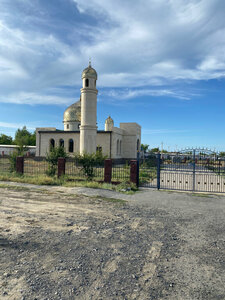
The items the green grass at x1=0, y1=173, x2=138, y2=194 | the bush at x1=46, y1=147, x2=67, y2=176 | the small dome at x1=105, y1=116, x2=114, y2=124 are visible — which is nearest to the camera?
the green grass at x1=0, y1=173, x2=138, y2=194

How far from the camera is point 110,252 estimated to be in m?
4.44

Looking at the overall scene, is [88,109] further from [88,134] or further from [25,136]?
[25,136]

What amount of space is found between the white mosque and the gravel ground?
17.1m

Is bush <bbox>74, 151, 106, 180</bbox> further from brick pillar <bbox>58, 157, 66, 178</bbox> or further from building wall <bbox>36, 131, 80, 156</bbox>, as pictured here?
building wall <bbox>36, 131, 80, 156</bbox>

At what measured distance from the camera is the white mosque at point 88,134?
972 inches

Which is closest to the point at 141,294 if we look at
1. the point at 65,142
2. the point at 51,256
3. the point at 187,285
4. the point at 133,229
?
the point at 187,285

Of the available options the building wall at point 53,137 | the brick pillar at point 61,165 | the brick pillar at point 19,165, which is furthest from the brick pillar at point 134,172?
the building wall at point 53,137

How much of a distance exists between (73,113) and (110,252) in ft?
106

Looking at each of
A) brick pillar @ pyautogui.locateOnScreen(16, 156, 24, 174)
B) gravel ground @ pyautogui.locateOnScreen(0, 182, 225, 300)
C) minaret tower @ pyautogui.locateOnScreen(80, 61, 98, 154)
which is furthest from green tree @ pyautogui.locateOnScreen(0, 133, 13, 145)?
gravel ground @ pyautogui.locateOnScreen(0, 182, 225, 300)

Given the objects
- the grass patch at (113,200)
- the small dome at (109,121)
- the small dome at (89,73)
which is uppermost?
the small dome at (89,73)

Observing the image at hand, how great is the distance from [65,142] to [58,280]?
2926 centimetres

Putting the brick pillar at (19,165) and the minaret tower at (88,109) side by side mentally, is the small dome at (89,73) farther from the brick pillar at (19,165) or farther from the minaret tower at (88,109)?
the brick pillar at (19,165)

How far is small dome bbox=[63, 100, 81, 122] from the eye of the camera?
115 ft

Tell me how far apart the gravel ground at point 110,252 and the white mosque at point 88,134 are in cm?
1706
